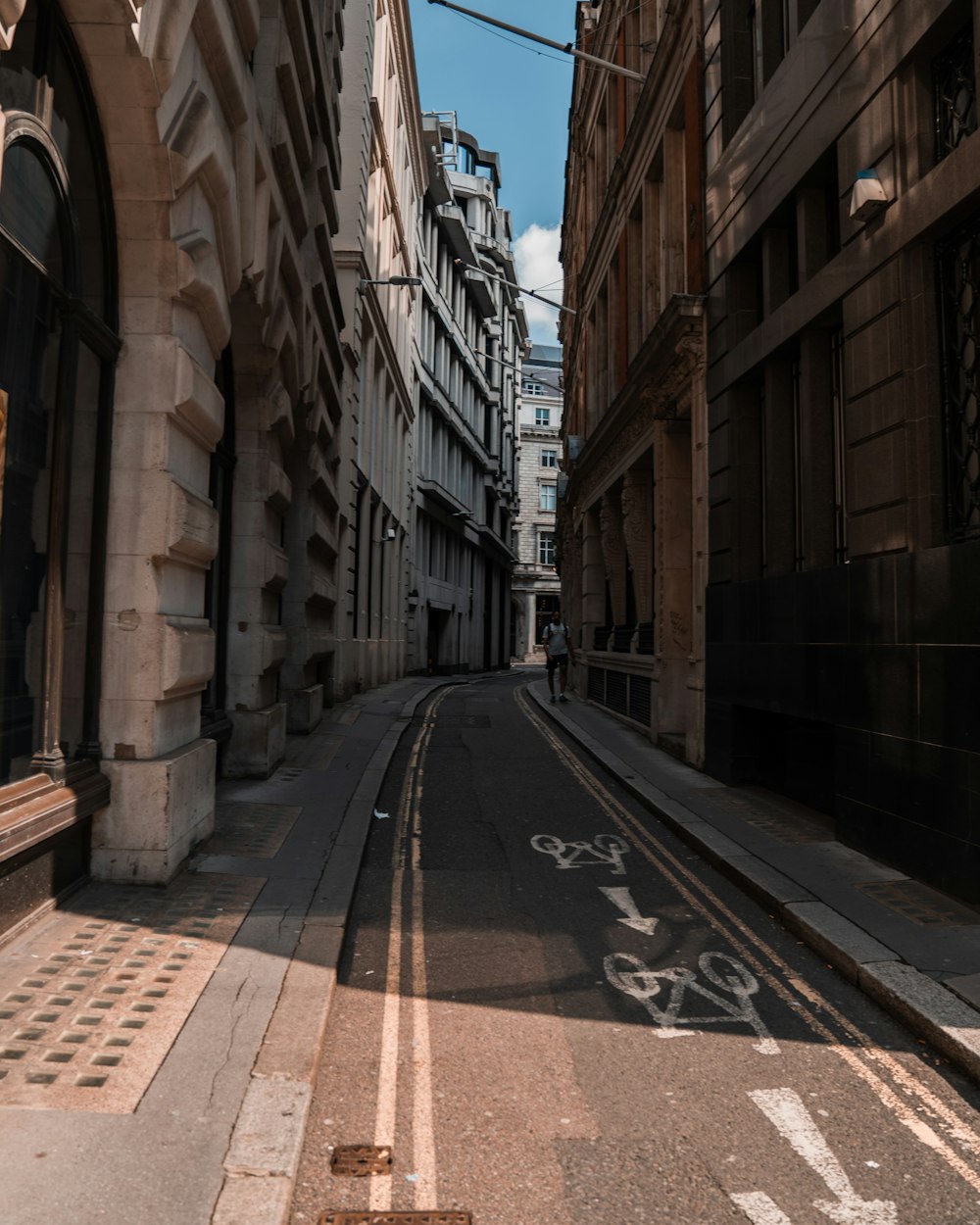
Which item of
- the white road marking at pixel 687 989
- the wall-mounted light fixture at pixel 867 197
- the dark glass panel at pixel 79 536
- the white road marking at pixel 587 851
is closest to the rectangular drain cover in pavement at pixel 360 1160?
the white road marking at pixel 687 989

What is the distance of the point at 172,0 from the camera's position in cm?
623

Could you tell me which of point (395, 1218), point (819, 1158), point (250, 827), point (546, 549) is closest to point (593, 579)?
point (250, 827)

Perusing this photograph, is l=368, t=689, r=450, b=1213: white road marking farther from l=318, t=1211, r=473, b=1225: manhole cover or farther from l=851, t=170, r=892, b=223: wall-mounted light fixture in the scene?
l=851, t=170, r=892, b=223: wall-mounted light fixture

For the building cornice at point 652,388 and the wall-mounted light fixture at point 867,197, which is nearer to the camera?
the wall-mounted light fixture at point 867,197

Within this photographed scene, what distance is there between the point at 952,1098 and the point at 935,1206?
3.04ft

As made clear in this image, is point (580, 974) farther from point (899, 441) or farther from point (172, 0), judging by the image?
point (172, 0)

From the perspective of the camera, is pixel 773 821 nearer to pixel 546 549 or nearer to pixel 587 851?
pixel 587 851

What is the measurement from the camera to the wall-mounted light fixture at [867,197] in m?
7.81

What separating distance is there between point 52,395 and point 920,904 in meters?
6.56

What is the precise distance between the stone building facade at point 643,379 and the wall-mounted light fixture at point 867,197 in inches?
200

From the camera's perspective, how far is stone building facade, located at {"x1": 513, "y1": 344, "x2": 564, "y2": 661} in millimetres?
80000

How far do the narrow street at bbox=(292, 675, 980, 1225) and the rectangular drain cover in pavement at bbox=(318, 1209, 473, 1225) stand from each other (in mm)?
44

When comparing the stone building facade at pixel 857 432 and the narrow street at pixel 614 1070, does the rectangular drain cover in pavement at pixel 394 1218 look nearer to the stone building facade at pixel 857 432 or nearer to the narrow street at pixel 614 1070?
the narrow street at pixel 614 1070

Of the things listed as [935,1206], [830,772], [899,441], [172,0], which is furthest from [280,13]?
[935,1206]
